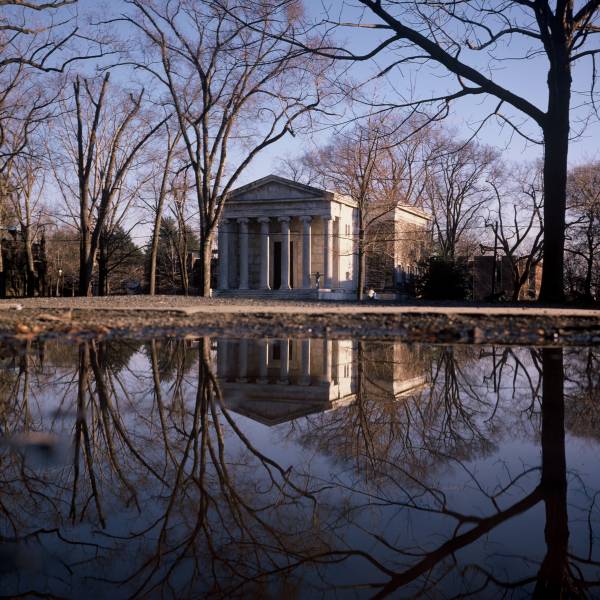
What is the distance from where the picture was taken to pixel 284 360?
20.1 ft

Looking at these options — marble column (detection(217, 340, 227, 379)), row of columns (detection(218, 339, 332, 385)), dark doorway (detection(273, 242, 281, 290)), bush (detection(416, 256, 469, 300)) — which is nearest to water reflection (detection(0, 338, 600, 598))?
row of columns (detection(218, 339, 332, 385))

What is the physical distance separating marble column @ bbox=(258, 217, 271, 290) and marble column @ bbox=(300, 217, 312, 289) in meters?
2.42

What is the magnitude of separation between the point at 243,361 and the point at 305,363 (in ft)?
1.80

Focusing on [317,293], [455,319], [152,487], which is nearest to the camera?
[152,487]

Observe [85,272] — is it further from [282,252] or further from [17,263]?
[17,263]

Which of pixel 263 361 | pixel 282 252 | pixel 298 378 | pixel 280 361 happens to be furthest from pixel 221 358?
pixel 282 252

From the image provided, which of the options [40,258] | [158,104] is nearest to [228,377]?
[158,104]

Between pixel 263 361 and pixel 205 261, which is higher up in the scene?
pixel 205 261

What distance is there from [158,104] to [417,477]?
30.0m

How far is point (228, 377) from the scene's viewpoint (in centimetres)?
493

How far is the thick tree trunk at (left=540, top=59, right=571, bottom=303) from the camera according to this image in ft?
48.6

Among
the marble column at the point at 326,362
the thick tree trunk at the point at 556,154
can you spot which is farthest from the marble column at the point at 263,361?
the thick tree trunk at the point at 556,154

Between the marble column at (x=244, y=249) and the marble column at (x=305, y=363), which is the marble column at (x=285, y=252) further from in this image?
the marble column at (x=305, y=363)

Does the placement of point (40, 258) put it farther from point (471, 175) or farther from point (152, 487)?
point (152, 487)
